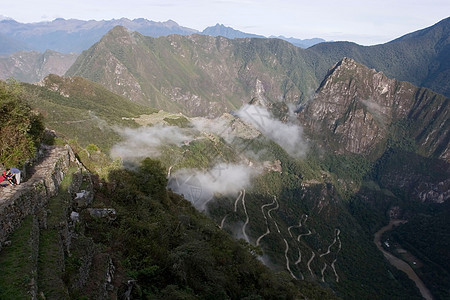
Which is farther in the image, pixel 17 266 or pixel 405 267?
pixel 405 267

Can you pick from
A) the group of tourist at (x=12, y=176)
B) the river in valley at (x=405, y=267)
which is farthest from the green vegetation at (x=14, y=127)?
the river in valley at (x=405, y=267)

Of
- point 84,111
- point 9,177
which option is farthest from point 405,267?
point 9,177

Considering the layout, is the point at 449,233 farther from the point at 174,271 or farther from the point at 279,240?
the point at 174,271

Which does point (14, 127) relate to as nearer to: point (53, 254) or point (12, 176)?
point (12, 176)

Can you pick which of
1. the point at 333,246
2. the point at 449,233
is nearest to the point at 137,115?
the point at 333,246

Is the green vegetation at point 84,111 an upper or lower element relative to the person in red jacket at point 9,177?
lower

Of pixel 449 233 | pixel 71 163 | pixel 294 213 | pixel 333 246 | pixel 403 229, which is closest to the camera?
pixel 71 163

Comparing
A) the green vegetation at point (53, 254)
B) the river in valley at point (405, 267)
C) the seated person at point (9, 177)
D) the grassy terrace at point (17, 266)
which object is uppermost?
the seated person at point (9, 177)

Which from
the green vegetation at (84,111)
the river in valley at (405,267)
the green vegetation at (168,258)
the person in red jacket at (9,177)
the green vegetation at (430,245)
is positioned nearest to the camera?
the person in red jacket at (9,177)

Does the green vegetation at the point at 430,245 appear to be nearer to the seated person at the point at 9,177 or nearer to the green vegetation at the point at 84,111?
the green vegetation at the point at 84,111
